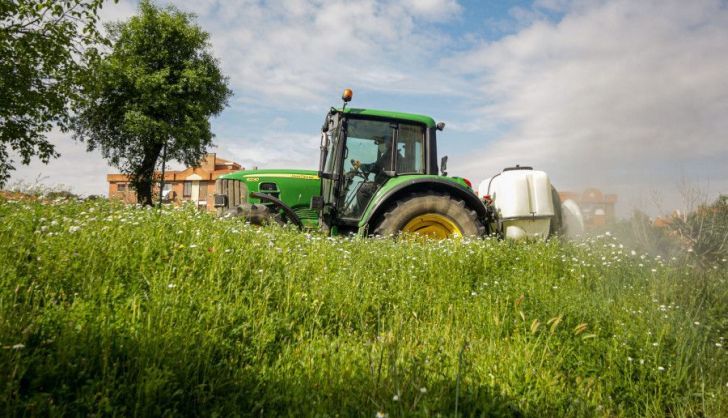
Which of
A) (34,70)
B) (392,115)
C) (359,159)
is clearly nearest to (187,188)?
(34,70)

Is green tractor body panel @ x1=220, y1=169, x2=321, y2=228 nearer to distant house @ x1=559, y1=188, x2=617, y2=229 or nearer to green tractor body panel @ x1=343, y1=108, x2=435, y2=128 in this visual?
green tractor body panel @ x1=343, y1=108, x2=435, y2=128

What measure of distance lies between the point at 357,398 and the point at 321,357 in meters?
0.50

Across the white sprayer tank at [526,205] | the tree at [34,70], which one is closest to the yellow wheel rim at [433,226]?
the white sprayer tank at [526,205]

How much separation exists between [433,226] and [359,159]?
1.60m

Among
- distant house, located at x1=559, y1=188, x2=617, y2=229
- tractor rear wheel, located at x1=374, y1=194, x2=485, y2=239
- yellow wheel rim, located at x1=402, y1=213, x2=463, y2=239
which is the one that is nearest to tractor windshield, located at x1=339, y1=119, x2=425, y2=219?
tractor rear wheel, located at x1=374, y1=194, x2=485, y2=239

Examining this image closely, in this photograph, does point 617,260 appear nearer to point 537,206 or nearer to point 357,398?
point 537,206

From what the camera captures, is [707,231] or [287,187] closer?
[707,231]

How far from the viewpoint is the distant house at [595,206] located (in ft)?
28.0

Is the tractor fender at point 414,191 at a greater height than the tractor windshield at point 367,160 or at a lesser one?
lesser

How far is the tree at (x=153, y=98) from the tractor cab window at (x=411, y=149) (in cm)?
1856

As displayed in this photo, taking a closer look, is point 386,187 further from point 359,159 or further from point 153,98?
point 153,98

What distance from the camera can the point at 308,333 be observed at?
9.87ft

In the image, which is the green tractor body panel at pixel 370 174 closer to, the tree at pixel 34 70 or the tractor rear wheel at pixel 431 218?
the tractor rear wheel at pixel 431 218

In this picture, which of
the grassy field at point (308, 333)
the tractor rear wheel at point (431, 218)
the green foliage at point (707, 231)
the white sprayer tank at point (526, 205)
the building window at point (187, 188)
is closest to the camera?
the grassy field at point (308, 333)
